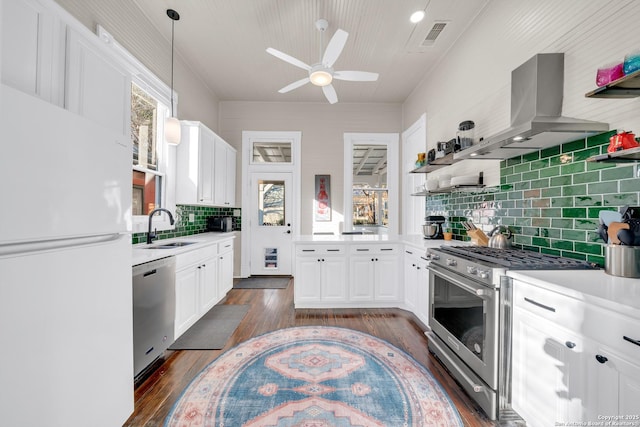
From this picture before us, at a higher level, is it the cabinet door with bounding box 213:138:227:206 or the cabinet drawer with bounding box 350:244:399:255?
the cabinet door with bounding box 213:138:227:206

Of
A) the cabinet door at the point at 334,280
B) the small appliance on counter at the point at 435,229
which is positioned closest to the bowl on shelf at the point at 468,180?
the small appliance on counter at the point at 435,229

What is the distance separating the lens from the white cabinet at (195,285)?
2475mm

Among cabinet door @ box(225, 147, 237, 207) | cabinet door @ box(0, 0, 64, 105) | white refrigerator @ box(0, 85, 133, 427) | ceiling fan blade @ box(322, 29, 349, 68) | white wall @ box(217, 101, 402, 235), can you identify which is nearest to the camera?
white refrigerator @ box(0, 85, 133, 427)

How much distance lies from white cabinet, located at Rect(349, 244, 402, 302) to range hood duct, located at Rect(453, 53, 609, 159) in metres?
1.61

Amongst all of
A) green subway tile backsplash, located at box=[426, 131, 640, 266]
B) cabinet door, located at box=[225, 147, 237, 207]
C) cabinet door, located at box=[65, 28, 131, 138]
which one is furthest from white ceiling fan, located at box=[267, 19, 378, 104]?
cabinet door, located at box=[225, 147, 237, 207]

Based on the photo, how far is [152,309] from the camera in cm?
195

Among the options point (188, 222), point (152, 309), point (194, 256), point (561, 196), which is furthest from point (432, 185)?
point (188, 222)

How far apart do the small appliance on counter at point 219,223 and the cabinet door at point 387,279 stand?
8.26ft

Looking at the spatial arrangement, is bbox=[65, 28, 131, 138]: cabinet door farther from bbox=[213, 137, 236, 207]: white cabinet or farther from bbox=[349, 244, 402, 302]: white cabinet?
bbox=[349, 244, 402, 302]: white cabinet

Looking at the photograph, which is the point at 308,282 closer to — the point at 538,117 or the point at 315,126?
the point at 538,117

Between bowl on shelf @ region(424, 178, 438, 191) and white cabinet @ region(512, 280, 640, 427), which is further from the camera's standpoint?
bowl on shelf @ region(424, 178, 438, 191)

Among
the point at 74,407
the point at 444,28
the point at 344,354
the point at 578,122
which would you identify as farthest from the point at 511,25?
the point at 74,407

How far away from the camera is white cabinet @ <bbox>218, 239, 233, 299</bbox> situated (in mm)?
3486

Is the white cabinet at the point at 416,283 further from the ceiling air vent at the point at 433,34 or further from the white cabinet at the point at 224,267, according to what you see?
the ceiling air vent at the point at 433,34
